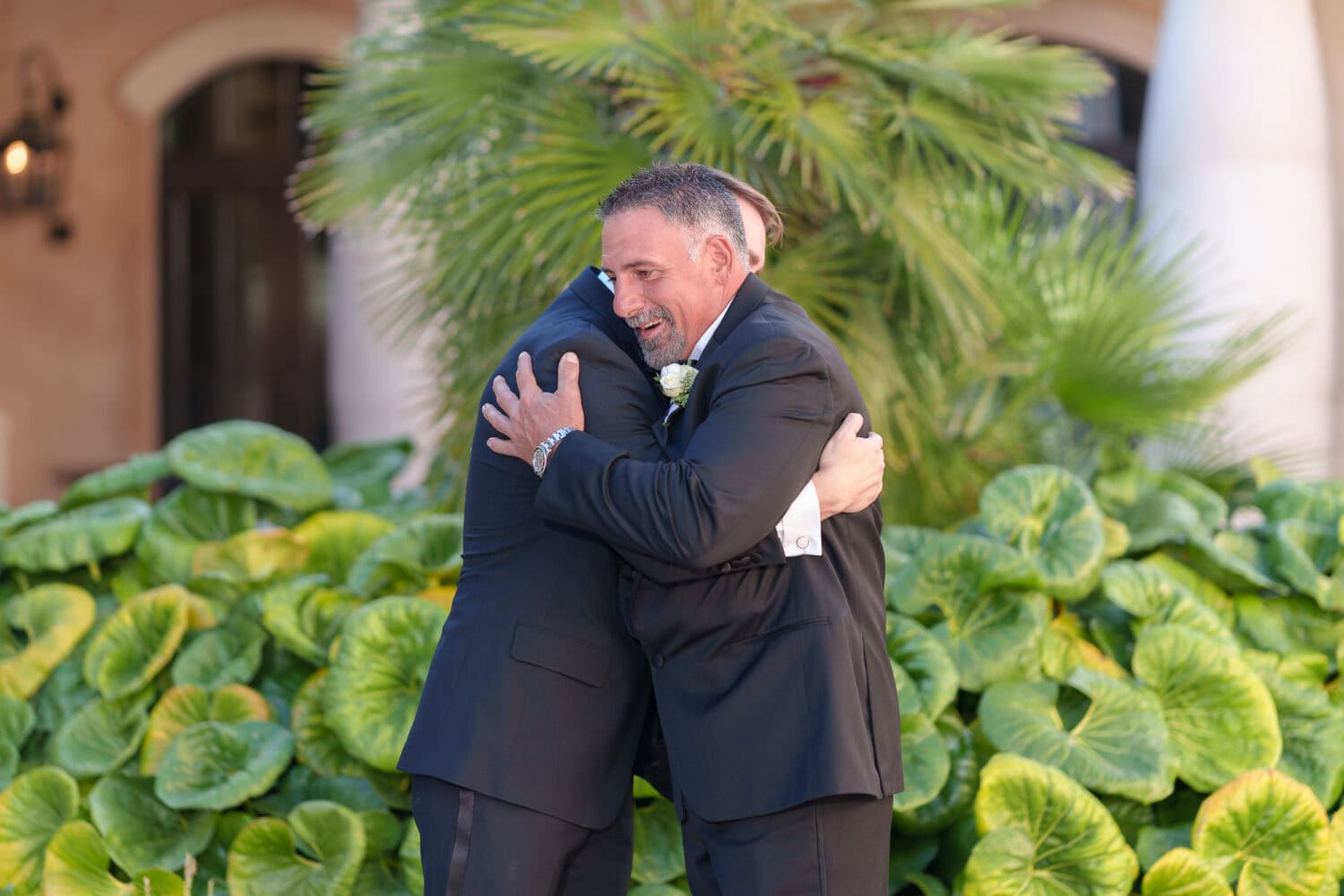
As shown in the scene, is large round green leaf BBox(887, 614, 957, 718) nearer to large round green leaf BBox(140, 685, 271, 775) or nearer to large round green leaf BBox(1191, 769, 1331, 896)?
large round green leaf BBox(1191, 769, 1331, 896)

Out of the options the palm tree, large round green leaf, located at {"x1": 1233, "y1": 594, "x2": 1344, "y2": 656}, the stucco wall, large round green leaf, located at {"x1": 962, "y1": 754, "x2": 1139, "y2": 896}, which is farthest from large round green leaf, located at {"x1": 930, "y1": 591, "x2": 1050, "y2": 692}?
the stucco wall

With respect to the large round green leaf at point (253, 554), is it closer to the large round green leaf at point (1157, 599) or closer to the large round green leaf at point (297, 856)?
the large round green leaf at point (297, 856)

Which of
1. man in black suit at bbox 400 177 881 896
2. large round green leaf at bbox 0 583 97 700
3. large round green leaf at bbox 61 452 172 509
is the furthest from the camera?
large round green leaf at bbox 61 452 172 509

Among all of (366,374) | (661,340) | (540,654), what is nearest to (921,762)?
(540,654)

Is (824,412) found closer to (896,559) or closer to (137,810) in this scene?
(896,559)

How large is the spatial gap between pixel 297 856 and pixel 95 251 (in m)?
6.36

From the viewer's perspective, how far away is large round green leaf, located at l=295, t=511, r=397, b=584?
3.47 metres

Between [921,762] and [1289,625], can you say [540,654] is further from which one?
[1289,625]

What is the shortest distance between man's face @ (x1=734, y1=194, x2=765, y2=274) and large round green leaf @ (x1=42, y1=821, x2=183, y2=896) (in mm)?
1574

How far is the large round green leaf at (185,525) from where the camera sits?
343cm

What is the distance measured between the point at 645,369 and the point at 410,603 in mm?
1023

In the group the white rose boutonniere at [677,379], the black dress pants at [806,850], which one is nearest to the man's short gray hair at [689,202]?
the white rose boutonniere at [677,379]

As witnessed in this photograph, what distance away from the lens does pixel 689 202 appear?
76.3 inches

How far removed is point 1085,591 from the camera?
3.06 m
